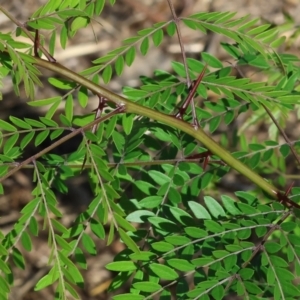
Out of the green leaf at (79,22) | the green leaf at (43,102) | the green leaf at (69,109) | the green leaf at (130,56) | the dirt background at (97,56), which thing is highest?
the green leaf at (79,22)

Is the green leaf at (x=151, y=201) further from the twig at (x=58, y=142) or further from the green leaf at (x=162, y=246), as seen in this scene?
the twig at (x=58, y=142)

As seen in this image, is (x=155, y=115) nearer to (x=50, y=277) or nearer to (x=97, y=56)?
(x=50, y=277)

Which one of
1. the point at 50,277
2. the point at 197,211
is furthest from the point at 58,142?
the point at 197,211

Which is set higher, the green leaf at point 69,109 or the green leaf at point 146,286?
the green leaf at point 69,109

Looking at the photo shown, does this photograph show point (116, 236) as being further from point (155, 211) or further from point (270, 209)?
point (270, 209)

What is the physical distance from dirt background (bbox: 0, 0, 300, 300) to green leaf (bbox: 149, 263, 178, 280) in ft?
6.48

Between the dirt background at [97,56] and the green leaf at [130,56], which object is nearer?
the green leaf at [130,56]

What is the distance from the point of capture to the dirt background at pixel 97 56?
326 centimetres

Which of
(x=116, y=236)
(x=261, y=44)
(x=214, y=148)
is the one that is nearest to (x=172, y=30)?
(x=261, y=44)

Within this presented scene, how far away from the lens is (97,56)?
3.92 m

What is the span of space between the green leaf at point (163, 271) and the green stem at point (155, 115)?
27cm

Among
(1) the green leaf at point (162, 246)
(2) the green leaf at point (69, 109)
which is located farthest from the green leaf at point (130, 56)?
(1) the green leaf at point (162, 246)

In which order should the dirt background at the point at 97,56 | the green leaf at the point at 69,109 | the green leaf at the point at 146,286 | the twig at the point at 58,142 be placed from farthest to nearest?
1. the dirt background at the point at 97,56
2. the green leaf at the point at 69,109
3. the green leaf at the point at 146,286
4. the twig at the point at 58,142

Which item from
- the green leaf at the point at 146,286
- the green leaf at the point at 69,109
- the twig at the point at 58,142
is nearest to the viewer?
the twig at the point at 58,142
